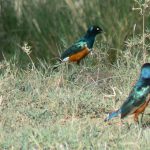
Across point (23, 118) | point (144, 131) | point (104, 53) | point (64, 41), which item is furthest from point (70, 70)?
point (144, 131)

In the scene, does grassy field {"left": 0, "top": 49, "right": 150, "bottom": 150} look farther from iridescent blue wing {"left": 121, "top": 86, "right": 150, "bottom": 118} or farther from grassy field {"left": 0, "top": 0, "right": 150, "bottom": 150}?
iridescent blue wing {"left": 121, "top": 86, "right": 150, "bottom": 118}

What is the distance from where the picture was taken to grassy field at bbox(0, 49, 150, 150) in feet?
16.6

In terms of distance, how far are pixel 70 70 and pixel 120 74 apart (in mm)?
644

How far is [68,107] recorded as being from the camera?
6.43 meters

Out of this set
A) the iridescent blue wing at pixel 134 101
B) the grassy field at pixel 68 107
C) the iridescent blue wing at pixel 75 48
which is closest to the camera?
the grassy field at pixel 68 107

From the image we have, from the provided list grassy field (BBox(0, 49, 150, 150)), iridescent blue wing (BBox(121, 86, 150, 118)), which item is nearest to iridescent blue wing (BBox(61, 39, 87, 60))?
grassy field (BBox(0, 49, 150, 150))

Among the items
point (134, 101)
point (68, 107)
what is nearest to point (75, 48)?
point (68, 107)

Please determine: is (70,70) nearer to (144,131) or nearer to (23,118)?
(23,118)

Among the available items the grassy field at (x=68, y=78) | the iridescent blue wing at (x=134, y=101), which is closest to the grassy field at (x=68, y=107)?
the grassy field at (x=68, y=78)

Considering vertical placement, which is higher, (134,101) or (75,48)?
(134,101)

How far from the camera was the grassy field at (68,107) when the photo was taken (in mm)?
5059

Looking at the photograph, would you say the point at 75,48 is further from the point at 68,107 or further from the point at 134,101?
the point at 134,101

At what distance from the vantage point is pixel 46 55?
30.5 feet

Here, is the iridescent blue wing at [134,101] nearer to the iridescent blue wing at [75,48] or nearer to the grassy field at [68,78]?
the grassy field at [68,78]
